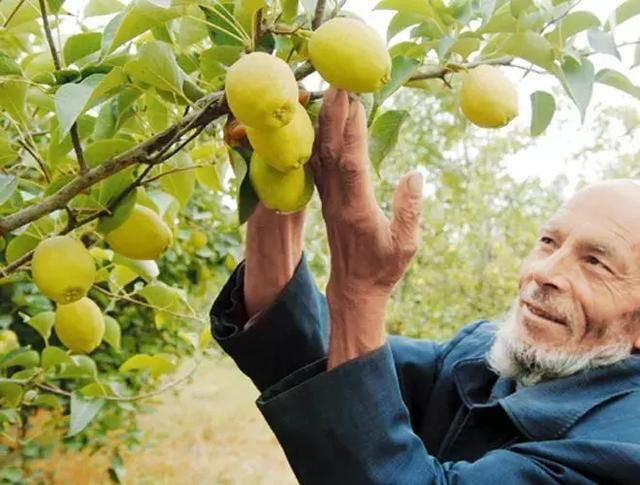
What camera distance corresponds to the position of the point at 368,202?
34.0 inches

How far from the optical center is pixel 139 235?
901 millimetres

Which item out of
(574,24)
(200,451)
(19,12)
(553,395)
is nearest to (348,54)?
(574,24)

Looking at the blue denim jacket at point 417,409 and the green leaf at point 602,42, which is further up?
the green leaf at point 602,42

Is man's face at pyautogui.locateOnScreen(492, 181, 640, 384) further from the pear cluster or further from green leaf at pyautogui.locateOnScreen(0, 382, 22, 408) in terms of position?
green leaf at pyautogui.locateOnScreen(0, 382, 22, 408)

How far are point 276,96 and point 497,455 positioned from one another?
0.57m

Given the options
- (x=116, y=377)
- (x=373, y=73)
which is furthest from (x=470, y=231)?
(x=373, y=73)

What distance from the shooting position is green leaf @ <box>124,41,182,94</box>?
2.29 ft

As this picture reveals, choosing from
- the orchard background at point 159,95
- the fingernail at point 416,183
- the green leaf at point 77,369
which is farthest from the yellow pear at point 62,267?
the green leaf at point 77,369

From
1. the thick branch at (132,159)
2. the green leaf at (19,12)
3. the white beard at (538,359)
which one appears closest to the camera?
the thick branch at (132,159)

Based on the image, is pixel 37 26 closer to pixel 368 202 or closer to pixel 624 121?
pixel 368 202

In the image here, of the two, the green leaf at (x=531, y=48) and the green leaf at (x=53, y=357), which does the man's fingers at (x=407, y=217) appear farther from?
the green leaf at (x=53, y=357)

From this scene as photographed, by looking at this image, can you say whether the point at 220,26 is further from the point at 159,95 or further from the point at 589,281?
the point at 589,281

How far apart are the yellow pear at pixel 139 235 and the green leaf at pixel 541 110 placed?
16.4 inches

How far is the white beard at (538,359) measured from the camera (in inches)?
50.4
